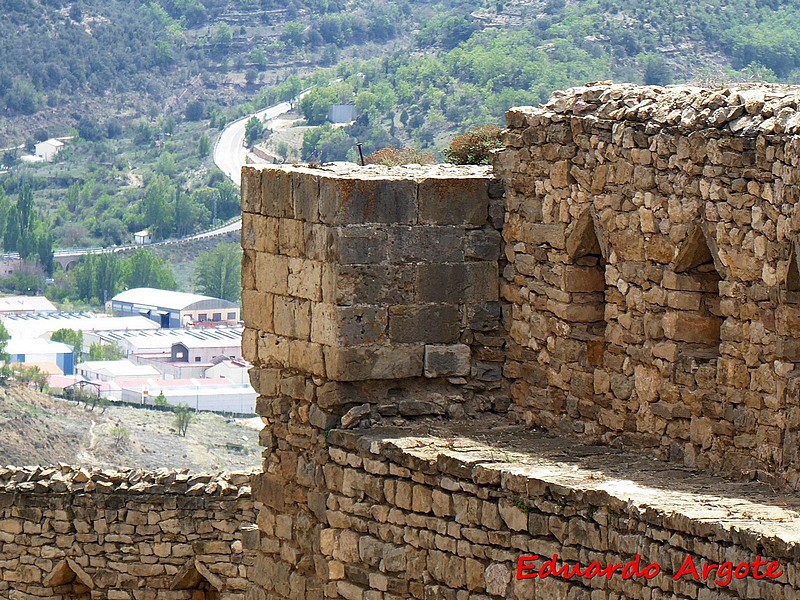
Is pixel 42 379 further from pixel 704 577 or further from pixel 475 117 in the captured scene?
pixel 704 577

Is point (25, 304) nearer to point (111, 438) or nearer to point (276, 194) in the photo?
point (111, 438)

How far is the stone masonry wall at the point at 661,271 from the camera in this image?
750 cm

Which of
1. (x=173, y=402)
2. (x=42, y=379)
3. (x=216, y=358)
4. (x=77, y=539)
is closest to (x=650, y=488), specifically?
(x=77, y=539)

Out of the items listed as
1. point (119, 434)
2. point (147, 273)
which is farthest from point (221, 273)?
point (119, 434)

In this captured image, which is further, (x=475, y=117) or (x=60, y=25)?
(x=60, y=25)

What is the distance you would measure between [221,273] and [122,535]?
51.8 meters

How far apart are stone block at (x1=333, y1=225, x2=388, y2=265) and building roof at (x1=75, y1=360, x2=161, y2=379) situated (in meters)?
42.4

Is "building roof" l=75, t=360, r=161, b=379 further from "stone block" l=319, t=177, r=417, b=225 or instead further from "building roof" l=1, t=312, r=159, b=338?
"stone block" l=319, t=177, r=417, b=225

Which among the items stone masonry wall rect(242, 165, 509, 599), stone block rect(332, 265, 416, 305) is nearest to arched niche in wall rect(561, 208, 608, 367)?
stone masonry wall rect(242, 165, 509, 599)

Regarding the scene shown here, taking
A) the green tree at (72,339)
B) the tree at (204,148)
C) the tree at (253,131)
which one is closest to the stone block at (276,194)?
the green tree at (72,339)

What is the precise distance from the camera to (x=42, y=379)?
4906cm

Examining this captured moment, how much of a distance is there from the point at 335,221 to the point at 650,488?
2.30m

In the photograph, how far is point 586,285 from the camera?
346 inches

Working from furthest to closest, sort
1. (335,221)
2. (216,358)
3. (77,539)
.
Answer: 1. (216,358)
2. (77,539)
3. (335,221)
